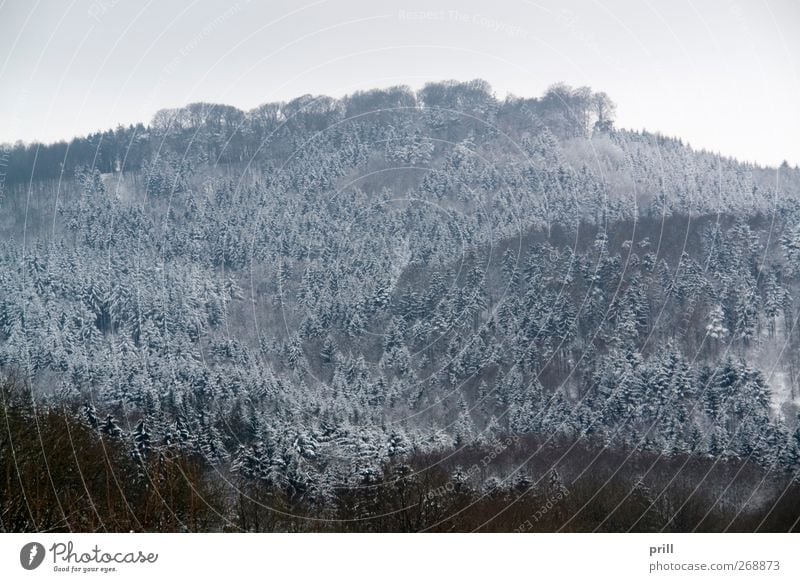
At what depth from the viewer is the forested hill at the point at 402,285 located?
58.5 meters

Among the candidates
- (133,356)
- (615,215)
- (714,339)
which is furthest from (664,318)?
(133,356)

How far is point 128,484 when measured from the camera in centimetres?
2472

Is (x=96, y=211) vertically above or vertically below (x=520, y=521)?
above

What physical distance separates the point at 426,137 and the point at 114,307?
46.8 metres

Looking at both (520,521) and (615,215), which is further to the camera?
(615,215)

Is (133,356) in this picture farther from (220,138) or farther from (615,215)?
(615,215)

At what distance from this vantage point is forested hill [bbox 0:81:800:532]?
2303 inches
